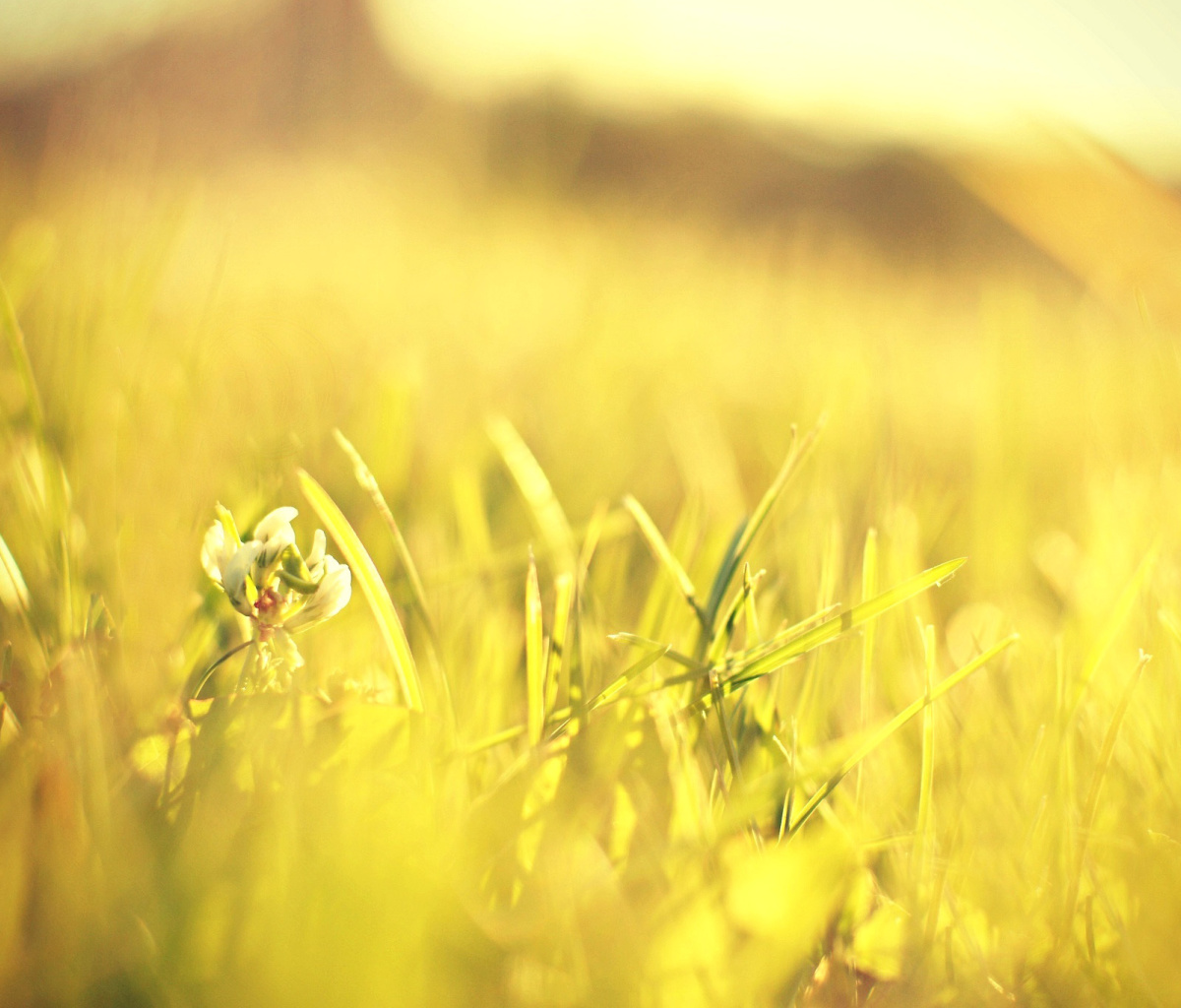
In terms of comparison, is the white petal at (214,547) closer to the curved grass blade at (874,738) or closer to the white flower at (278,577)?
the white flower at (278,577)

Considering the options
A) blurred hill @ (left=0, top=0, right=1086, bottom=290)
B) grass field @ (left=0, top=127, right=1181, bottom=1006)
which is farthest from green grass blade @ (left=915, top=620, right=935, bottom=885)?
blurred hill @ (left=0, top=0, right=1086, bottom=290)

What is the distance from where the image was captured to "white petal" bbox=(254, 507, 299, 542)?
445 mm

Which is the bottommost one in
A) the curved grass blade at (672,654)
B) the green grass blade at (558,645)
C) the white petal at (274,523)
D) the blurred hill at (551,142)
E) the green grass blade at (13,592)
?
the green grass blade at (13,592)

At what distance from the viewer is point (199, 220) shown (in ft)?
4.84

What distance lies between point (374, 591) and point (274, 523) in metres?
0.06

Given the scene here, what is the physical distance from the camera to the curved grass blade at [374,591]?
45 centimetres

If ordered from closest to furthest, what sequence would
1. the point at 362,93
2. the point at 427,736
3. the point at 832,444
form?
the point at 427,736 < the point at 832,444 < the point at 362,93

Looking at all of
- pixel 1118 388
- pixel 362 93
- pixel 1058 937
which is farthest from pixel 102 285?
pixel 362 93

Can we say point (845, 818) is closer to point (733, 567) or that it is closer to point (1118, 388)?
point (733, 567)

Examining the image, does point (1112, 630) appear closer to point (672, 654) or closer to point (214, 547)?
point (672, 654)

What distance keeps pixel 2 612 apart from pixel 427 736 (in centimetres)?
27

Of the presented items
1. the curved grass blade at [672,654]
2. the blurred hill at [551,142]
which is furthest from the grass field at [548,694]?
the blurred hill at [551,142]

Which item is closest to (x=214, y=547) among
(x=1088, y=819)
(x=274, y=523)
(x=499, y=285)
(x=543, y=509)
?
(x=274, y=523)

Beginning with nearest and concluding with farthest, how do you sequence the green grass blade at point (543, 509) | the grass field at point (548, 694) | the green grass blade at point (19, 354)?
the grass field at point (548, 694)
the green grass blade at point (19, 354)
the green grass blade at point (543, 509)
